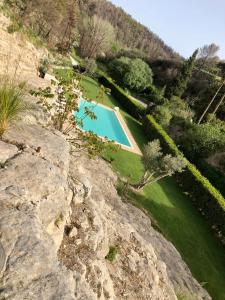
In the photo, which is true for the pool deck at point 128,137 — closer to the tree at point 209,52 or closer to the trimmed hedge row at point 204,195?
the trimmed hedge row at point 204,195

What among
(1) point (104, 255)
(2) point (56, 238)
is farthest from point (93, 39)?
(2) point (56, 238)

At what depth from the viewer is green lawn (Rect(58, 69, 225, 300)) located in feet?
42.3

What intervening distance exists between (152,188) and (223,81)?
2550 centimetres

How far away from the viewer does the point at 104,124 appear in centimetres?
2594

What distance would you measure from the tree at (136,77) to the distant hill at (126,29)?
5026cm

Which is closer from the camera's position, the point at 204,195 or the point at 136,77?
the point at 204,195

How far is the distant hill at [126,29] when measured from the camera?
108188 mm

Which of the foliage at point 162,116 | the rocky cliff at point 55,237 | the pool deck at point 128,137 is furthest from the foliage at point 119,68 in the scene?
the rocky cliff at point 55,237

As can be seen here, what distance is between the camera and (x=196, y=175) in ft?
67.2

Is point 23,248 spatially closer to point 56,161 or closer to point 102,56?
point 56,161

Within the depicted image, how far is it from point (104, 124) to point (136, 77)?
88.5 feet

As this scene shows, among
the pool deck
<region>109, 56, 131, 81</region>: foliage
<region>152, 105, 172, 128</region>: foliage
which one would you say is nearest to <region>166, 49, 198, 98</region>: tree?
<region>109, 56, 131, 81</region>: foliage

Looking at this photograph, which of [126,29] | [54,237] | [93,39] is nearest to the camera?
[54,237]

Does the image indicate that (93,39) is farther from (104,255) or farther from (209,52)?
(104,255)
